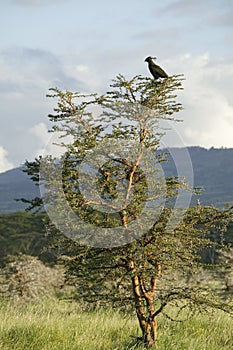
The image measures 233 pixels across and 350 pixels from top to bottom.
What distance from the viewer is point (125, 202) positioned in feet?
29.2

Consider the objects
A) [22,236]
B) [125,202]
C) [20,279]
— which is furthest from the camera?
[22,236]

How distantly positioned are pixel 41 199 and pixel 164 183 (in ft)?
6.88

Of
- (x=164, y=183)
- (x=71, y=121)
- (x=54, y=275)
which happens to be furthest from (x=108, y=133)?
(x=54, y=275)

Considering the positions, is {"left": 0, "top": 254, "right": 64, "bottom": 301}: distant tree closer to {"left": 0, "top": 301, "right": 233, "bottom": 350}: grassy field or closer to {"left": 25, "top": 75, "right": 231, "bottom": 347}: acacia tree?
{"left": 0, "top": 301, "right": 233, "bottom": 350}: grassy field

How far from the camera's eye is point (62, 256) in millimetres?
8844

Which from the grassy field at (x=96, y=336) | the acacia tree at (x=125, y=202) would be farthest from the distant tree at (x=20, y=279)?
the acacia tree at (x=125, y=202)

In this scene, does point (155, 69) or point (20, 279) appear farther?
point (20, 279)

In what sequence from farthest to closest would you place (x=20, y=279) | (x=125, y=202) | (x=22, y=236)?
(x=22, y=236) → (x=20, y=279) → (x=125, y=202)

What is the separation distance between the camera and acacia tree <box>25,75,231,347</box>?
346 inches

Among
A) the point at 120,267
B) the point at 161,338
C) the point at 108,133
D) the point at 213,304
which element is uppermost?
the point at 108,133

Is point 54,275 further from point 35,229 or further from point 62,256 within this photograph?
point 35,229

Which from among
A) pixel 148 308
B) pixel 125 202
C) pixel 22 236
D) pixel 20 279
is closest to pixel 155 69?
pixel 125 202

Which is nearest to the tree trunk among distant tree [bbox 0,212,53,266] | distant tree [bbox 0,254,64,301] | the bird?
the bird

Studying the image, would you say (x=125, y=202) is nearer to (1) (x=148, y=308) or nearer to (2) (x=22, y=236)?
(1) (x=148, y=308)
